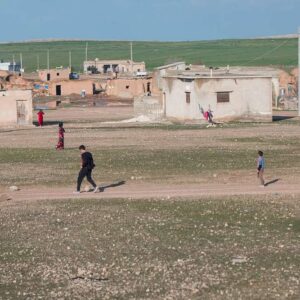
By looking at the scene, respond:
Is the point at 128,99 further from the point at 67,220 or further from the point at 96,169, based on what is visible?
the point at 67,220

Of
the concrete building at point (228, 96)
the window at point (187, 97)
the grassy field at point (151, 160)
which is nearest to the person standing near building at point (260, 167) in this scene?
the grassy field at point (151, 160)

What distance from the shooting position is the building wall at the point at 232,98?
51125mm

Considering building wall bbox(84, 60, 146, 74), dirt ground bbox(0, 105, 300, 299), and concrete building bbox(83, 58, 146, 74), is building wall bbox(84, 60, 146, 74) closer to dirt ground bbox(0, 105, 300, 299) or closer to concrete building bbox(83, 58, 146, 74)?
concrete building bbox(83, 58, 146, 74)

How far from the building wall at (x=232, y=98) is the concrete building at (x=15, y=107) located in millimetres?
8202

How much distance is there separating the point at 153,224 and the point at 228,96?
3013cm

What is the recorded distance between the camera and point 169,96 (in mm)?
54250

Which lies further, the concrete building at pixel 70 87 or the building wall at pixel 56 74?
the building wall at pixel 56 74

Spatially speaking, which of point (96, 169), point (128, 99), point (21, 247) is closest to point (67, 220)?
point (21, 247)

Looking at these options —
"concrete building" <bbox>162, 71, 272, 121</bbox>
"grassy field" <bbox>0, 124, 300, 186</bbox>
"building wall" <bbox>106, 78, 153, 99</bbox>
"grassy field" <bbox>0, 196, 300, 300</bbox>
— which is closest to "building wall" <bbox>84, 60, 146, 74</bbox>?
"building wall" <bbox>106, 78, 153, 99</bbox>

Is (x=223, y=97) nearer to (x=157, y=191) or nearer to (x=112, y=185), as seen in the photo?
(x=112, y=185)

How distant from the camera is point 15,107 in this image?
51.3m

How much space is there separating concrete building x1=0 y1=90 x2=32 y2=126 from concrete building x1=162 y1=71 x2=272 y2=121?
8176 millimetres

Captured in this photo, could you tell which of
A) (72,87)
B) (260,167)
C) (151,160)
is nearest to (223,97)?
(151,160)

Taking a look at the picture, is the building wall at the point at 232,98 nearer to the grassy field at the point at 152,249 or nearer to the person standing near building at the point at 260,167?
the person standing near building at the point at 260,167
